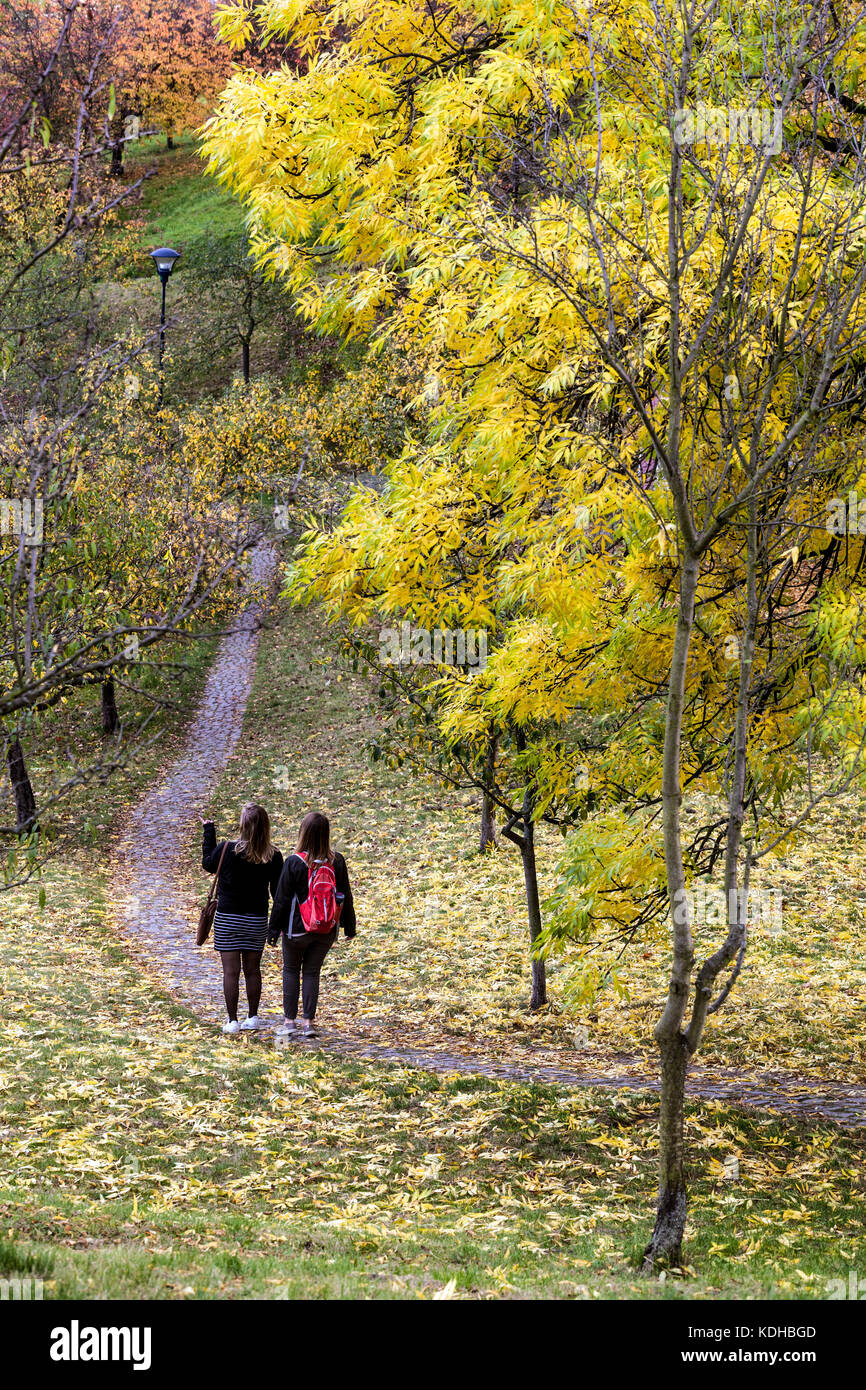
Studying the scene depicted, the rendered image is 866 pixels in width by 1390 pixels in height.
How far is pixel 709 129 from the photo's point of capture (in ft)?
18.9

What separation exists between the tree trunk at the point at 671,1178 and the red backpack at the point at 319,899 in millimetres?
3977

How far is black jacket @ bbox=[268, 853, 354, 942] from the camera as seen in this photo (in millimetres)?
8898

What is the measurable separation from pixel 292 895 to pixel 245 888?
37cm

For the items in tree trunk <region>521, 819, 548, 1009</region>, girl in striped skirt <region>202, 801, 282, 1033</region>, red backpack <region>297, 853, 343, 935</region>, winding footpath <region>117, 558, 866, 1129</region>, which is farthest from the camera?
tree trunk <region>521, 819, 548, 1009</region>

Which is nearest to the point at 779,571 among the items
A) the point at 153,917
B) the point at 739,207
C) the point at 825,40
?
the point at 739,207

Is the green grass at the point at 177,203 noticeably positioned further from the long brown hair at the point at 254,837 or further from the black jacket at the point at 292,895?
the black jacket at the point at 292,895

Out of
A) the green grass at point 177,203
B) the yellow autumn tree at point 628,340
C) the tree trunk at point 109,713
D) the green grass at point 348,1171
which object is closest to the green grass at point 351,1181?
the green grass at point 348,1171

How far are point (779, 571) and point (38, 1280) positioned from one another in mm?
4371

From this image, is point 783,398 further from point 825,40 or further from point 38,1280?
point 38,1280

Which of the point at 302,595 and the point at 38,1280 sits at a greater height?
the point at 302,595

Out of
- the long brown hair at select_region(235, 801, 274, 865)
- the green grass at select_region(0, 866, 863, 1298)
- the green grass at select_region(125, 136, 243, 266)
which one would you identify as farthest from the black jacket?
the green grass at select_region(125, 136, 243, 266)

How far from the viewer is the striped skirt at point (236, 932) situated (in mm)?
9023

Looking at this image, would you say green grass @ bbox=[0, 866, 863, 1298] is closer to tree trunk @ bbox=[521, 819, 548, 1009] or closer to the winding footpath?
the winding footpath

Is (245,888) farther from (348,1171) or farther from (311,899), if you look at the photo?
(348,1171)
